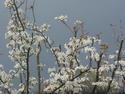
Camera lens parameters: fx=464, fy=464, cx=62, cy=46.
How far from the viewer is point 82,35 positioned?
7711mm

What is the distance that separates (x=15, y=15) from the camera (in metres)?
8.52

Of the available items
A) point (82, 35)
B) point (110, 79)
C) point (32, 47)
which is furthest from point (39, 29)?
point (110, 79)

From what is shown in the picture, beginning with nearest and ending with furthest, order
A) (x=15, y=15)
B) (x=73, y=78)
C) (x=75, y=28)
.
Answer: (x=73, y=78) < (x=75, y=28) < (x=15, y=15)

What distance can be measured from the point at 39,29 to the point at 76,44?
3.32ft

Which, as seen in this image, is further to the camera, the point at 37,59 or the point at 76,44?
the point at 37,59

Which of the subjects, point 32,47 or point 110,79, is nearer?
point 110,79

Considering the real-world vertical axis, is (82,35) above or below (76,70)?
above

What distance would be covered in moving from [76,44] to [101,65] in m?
0.55

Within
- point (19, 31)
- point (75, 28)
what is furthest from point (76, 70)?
point (19, 31)

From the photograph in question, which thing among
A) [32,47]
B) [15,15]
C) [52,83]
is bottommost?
[52,83]

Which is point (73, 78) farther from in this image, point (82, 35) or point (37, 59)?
point (37, 59)

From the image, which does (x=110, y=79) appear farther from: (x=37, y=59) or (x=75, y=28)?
(x=37, y=59)

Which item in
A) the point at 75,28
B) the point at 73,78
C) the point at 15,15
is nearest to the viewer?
the point at 73,78

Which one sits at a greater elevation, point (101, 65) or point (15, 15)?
point (15, 15)
